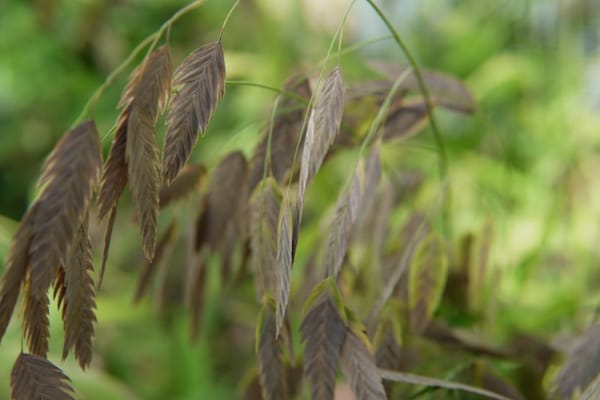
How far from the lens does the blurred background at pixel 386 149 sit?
51.1 inches

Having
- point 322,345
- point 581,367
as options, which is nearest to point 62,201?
point 322,345

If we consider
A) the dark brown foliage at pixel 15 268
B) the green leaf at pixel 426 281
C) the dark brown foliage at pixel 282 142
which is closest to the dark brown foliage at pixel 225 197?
the dark brown foliage at pixel 282 142

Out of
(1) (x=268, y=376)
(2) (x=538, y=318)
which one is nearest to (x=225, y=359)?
(2) (x=538, y=318)

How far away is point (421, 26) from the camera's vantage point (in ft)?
7.89

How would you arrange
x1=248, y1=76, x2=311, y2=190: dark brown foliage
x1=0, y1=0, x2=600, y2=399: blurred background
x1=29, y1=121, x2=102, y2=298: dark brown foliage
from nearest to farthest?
x1=29, y1=121, x2=102, y2=298: dark brown foliage, x1=248, y1=76, x2=311, y2=190: dark brown foliage, x1=0, y1=0, x2=600, y2=399: blurred background

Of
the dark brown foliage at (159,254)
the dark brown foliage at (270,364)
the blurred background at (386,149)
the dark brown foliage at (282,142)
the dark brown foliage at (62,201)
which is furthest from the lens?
the blurred background at (386,149)

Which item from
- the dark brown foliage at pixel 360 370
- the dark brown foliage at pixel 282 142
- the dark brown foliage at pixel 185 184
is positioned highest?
the dark brown foliage at pixel 282 142

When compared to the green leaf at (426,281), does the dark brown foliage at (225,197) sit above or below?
above

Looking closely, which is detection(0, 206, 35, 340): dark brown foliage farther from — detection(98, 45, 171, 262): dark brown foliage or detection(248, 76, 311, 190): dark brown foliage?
detection(248, 76, 311, 190): dark brown foliage

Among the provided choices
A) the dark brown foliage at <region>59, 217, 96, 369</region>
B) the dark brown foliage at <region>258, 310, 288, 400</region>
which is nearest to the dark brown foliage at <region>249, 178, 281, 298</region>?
the dark brown foliage at <region>258, 310, 288, 400</region>

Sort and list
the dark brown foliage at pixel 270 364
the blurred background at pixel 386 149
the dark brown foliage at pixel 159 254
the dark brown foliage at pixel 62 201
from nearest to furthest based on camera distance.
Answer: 1. the dark brown foliage at pixel 62 201
2. the dark brown foliage at pixel 270 364
3. the dark brown foliage at pixel 159 254
4. the blurred background at pixel 386 149

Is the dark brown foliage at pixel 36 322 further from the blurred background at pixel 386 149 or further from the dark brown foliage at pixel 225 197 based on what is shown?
the blurred background at pixel 386 149

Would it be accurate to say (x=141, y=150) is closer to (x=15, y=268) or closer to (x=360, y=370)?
(x=15, y=268)

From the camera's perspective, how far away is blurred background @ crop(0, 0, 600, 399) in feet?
4.25
